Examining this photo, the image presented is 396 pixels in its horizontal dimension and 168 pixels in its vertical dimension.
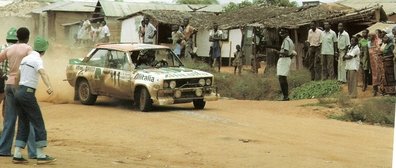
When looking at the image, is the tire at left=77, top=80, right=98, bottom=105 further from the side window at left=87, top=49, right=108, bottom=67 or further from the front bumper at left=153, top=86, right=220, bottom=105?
the front bumper at left=153, top=86, right=220, bottom=105

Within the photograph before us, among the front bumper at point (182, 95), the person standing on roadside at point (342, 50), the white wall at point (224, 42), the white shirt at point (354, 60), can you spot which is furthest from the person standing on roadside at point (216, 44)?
the front bumper at point (182, 95)

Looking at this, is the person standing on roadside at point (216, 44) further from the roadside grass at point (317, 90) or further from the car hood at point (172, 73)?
the car hood at point (172, 73)

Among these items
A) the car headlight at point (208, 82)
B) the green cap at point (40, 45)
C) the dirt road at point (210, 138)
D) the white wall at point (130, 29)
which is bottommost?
the dirt road at point (210, 138)

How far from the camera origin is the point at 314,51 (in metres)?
20.7

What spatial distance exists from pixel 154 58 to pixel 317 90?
4900 mm

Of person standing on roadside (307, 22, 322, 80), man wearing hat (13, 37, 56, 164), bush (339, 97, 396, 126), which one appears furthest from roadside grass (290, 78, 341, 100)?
man wearing hat (13, 37, 56, 164)

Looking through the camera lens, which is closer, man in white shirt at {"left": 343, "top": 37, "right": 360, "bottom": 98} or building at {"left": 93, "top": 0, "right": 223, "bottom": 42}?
man in white shirt at {"left": 343, "top": 37, "right": 360, "bottom": 98}

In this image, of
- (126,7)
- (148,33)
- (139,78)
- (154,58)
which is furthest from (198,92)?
(126,7)

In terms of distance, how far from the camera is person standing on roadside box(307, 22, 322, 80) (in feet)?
66.5

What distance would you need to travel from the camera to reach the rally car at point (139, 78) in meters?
15.1

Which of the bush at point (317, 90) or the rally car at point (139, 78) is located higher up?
the rally car at point (139, 78)

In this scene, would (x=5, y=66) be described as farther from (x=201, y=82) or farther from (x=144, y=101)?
(x=201, y=82)

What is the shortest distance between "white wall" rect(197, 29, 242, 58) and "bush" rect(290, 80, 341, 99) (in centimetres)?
1233

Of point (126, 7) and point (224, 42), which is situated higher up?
point (126, 7)
